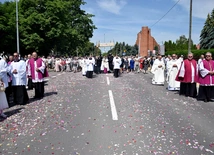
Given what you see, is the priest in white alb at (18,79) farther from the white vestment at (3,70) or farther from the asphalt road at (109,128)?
the white vestment at (3,70)

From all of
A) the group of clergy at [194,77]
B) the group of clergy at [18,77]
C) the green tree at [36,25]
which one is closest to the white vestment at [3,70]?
the group of clergy at [18,77]

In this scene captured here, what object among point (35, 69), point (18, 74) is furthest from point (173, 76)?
point (18, 74)

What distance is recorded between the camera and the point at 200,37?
169ft

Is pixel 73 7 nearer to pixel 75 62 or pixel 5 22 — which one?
pixel 5 22

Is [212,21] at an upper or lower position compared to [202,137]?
upper

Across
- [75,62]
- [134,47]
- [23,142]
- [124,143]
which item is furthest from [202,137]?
[134,47]

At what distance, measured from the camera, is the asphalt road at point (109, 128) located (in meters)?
5.43

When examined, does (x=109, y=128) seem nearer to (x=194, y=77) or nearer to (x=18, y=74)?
(x=18, y=74)

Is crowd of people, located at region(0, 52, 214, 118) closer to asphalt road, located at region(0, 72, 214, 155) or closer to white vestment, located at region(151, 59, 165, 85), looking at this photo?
asphalt road, located at region(0, 72, 214, 155)

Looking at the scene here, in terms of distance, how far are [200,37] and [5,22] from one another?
35222 mm

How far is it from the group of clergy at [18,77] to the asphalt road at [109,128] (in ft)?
1.65

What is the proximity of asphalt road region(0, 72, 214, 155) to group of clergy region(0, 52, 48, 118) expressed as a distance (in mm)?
502

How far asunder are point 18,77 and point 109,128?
4.84 m

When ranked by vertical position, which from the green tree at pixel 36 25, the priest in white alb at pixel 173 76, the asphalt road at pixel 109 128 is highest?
the green tree at pixel 36 25
